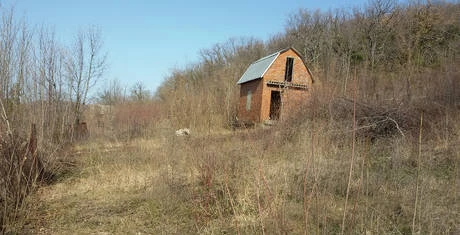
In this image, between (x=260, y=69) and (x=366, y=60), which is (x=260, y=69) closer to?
(x=260, y=69)

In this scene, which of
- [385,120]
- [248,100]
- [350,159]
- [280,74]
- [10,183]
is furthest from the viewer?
[248,100]

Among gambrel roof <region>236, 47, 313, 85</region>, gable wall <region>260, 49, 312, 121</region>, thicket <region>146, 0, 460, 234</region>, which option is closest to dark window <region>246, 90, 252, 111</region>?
gambrel roof <region>236, 47, 313, 85</region>

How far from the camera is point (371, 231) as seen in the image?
3035 millimetres

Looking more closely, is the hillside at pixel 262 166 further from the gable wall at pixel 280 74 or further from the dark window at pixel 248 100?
the dark window at pixel 248 100

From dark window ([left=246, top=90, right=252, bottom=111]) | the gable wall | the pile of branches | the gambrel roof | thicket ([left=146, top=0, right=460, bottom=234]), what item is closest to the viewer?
thicket ([left=146, top=0, right=460, bottom=234])

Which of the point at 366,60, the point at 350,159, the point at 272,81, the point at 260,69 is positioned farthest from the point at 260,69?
the point at 350,159

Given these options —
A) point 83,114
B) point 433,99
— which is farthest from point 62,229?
point 433,99

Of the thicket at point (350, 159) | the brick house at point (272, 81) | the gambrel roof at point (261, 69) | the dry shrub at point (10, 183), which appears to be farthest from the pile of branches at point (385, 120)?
the gambrel roof at point (261, 69)

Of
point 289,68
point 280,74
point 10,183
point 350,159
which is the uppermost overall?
point 289,68

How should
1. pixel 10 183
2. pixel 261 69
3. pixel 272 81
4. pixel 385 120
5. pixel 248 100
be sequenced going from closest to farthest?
pixel 10 183 → pixel 385 120 → pixel 272 81 → pixel 261 69 → pixel 248 100

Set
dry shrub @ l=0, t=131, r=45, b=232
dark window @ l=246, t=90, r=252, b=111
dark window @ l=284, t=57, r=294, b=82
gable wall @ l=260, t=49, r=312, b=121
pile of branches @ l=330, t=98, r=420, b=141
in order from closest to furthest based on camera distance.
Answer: dry shrub @ l=0, t=131, r=45, b=232
pile of branches @ l=330, t=98, r=420, b=141
gable wall @ l=260, t=49, r=312, b=121
dark window @ l=284, t=57, r=294, b=82
dark window @ l=246, t=90, r=252, b=111

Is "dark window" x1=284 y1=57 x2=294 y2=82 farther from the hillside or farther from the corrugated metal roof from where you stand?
the hillside

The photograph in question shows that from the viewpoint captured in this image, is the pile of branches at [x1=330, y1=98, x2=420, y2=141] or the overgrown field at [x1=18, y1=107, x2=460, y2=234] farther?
the pile of branches at [x1=330, y1=98, x2=420, y2=141]

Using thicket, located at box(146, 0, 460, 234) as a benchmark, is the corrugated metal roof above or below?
above
